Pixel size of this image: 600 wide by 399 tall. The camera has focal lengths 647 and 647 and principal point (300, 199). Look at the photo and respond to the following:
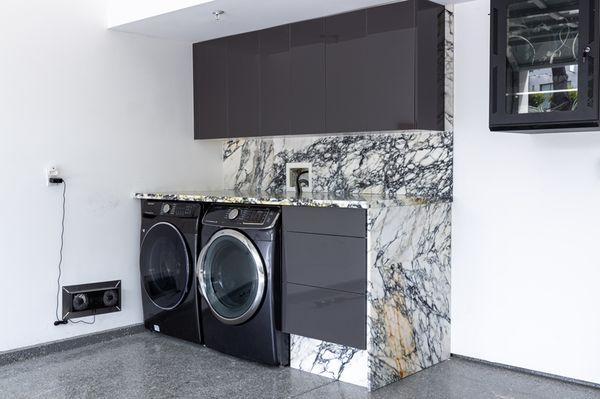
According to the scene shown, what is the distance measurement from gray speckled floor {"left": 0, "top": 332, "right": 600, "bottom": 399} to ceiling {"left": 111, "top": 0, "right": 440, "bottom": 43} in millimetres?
1889

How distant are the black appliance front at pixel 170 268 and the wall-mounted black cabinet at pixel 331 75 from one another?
2.30 feet

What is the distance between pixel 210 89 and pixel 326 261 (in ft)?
5.79

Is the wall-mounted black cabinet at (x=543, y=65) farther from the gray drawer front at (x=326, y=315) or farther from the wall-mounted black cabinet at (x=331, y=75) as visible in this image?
the gray drawer front at (x=326, y=315)

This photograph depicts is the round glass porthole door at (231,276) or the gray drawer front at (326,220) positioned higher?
the gray drawer front at (326,220)

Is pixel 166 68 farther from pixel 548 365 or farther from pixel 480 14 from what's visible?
pixel 548 365

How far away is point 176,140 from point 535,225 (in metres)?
2.36

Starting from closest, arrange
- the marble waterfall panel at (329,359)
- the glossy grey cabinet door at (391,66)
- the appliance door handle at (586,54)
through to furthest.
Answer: the appliance door handle at (586,54) → the marble waterfall panel at (329,359) → the glossy grey cabinet door at (391,66)

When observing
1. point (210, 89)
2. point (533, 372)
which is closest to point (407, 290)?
point (533, 372)

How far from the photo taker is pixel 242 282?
3.42 m

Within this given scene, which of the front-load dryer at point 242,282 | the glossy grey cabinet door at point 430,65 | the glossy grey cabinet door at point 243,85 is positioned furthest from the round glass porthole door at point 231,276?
the glossy grey cabinet door at point 430,65

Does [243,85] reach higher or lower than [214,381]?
higher

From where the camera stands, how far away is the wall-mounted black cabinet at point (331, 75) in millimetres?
3244

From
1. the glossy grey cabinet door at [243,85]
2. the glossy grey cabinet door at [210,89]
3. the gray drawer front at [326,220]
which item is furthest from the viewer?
the glossy grey cabinet door at [210,89]

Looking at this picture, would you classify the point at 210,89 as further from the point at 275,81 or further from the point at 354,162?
the point at 354,162
